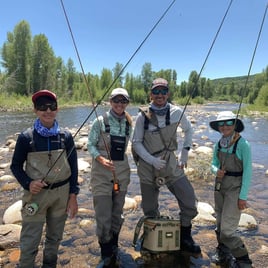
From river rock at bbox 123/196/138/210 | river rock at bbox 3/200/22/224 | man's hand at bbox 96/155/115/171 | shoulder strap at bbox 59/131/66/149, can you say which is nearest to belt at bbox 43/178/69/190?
shoulder strap at bbox 59/131/66/149

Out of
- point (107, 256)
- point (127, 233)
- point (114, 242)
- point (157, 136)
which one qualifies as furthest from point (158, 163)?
point (127, 233)

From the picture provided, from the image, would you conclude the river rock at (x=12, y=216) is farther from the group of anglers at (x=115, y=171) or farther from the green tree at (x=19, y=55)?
the green tree at (x=19, y=55)

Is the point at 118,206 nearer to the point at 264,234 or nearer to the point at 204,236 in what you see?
the point at 204,236

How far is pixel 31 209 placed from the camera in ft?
9.42

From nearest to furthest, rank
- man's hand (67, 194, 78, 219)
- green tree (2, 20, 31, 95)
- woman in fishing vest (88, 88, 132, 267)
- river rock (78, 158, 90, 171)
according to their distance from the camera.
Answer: man's hand (67, 194, 78, 219)
woman in fishing vest (88, 88, 132, 267)
river rock (78, 158, 90, 171)
green tree (2, 20, 31, 95)

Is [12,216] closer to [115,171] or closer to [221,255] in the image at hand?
[115,171]

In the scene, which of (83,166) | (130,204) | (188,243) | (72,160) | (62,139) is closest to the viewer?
(62,139)

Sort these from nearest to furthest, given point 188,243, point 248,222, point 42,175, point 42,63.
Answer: point 42,175 < point 188,243 < point 248,222 < point 42,63

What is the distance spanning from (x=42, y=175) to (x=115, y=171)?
1.00 metres

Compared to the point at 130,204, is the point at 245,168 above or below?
above

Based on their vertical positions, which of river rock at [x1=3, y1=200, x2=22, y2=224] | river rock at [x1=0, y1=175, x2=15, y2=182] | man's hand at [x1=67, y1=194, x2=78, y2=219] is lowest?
river rock at [x1=0, y1=175, x2=15, y2=182]

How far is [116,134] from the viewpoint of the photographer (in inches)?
145

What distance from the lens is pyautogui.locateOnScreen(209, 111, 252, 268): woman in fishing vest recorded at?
11.0 feet

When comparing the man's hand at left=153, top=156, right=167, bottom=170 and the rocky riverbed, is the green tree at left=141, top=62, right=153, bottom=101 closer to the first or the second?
the rocky riverbed
